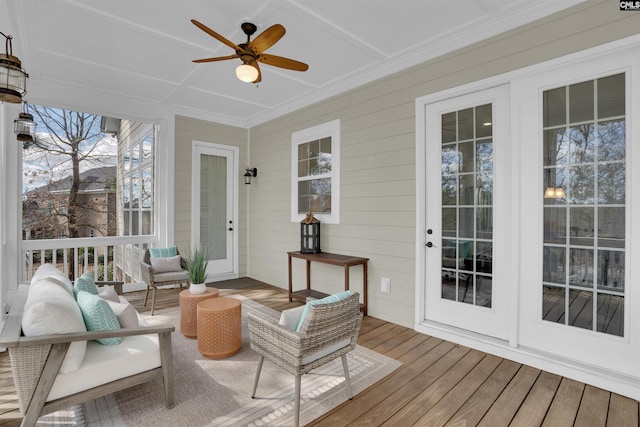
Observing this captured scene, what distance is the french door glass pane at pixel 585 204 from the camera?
2350 millimetres

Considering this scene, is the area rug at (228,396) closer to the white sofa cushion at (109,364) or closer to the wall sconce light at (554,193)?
the white sofa cushion at (109,364)

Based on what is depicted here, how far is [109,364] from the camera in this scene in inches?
74.1

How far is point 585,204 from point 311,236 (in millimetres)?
2954

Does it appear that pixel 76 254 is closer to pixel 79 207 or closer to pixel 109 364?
pixel 79 207

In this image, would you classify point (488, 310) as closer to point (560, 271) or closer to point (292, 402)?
point (560, 271)

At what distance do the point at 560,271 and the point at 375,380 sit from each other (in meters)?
1.75

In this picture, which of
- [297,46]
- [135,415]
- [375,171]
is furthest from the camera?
[375,171]

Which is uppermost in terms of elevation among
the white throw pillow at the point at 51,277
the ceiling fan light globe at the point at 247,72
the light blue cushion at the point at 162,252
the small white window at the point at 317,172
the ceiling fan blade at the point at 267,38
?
the ceiling fan blade at the point at 267,38

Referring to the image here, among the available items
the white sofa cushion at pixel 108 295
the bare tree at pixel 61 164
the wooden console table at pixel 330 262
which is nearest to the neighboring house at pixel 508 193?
the wooden console table at pixel 330 262

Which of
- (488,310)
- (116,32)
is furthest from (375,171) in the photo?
(116,32)

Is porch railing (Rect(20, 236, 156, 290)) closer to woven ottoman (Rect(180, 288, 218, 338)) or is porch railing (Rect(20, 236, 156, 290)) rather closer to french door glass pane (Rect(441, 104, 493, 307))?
woven ottoman (Rect(180, 288, 218, 338))

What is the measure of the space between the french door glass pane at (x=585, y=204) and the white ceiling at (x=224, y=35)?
0.83 m

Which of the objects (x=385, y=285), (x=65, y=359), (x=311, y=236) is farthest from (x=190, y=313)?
A: (x=385, y=285)

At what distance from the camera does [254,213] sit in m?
5.93
